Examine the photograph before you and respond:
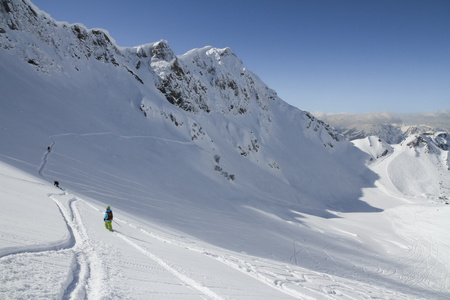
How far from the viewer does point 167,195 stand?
26.3m

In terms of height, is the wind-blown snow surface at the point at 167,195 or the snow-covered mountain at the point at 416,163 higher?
the snow-covered mountain at the point at 416,163

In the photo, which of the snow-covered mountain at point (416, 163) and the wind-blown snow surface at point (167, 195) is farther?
the snow-covered mountain at point (416, 163)

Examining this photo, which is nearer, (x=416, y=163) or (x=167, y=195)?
(x=167, y=195)

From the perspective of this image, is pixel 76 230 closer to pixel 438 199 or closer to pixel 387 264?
pixel 387 264

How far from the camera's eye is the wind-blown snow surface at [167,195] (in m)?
5.88

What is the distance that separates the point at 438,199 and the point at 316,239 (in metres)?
65.6

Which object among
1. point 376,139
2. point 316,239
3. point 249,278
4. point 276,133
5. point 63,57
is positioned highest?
point 376,139

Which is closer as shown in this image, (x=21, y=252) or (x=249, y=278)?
(x=21, y=252)

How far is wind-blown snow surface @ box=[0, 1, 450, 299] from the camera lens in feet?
19.3

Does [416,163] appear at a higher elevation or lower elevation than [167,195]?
higher

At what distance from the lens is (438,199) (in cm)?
6638

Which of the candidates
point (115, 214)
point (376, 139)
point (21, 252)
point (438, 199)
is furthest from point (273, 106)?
point (21, 252)

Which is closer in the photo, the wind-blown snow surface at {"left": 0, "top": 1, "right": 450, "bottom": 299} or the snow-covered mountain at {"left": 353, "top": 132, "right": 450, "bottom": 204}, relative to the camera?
the wind-blown snow surface at {"left": 0, "top": 1, "right": 450, "bottom": 299}

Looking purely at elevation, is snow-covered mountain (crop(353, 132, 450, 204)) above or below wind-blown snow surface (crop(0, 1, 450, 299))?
above
